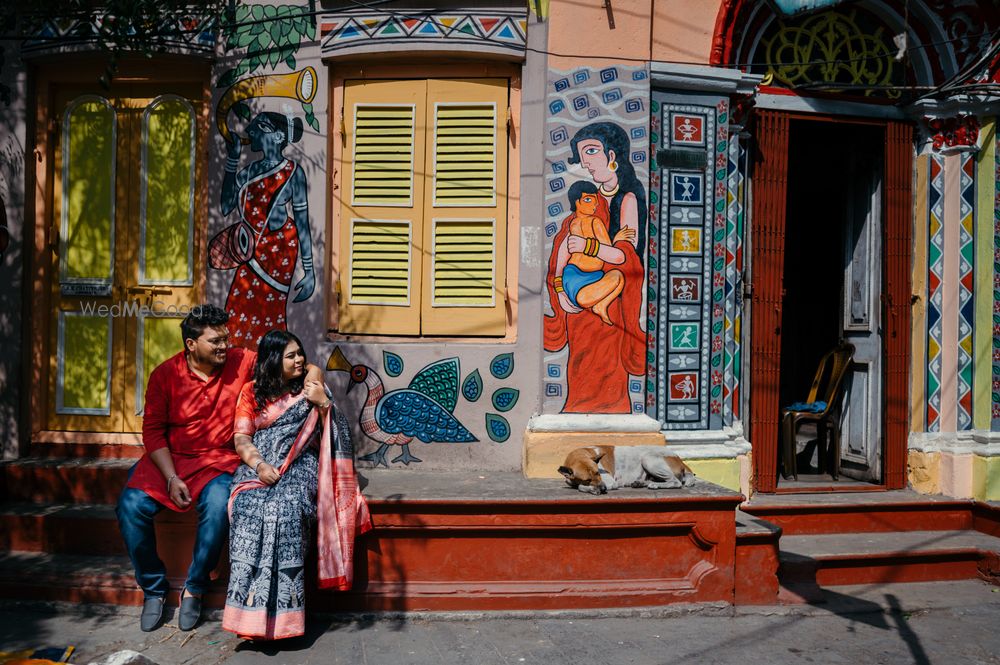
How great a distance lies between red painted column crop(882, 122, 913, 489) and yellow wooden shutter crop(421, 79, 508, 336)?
339 centimetres

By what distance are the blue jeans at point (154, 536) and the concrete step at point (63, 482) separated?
4.21ft

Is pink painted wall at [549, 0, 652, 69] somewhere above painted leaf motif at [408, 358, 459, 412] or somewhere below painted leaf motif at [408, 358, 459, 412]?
above

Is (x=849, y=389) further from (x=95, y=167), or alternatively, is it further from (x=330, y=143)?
(x=95, y=167)

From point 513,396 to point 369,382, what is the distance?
40.7 inches

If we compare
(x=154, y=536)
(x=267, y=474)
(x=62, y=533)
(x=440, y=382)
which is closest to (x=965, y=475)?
(x=440, y=382)

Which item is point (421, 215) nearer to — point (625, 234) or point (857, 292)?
point (625, 234)

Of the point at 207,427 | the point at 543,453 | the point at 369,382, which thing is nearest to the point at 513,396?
the point at 543,453

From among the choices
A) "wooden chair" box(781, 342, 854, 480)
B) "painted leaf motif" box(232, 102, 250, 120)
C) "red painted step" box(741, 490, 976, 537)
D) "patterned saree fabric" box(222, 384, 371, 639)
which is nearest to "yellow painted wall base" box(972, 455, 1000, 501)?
"red painted step" box(741, 490, 976, 537)

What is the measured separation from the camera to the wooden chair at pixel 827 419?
721cm

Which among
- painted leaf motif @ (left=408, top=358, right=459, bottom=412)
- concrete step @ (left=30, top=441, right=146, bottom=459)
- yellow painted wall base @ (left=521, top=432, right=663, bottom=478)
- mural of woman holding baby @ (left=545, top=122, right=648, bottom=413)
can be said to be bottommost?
concrete step @ (left=30, top=441, right=146, bottom=459)

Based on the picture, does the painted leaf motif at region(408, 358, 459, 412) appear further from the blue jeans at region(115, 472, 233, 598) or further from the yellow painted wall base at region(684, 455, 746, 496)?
the yellow painted wall base at region(684, 455, 746, 496)

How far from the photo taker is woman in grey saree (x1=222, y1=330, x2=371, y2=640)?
13.8 ft

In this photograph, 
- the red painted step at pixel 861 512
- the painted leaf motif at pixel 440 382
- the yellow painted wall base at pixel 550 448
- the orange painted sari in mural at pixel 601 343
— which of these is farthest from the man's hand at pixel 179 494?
the red painted step at pixel 861 512

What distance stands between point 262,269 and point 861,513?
4.94 meters
